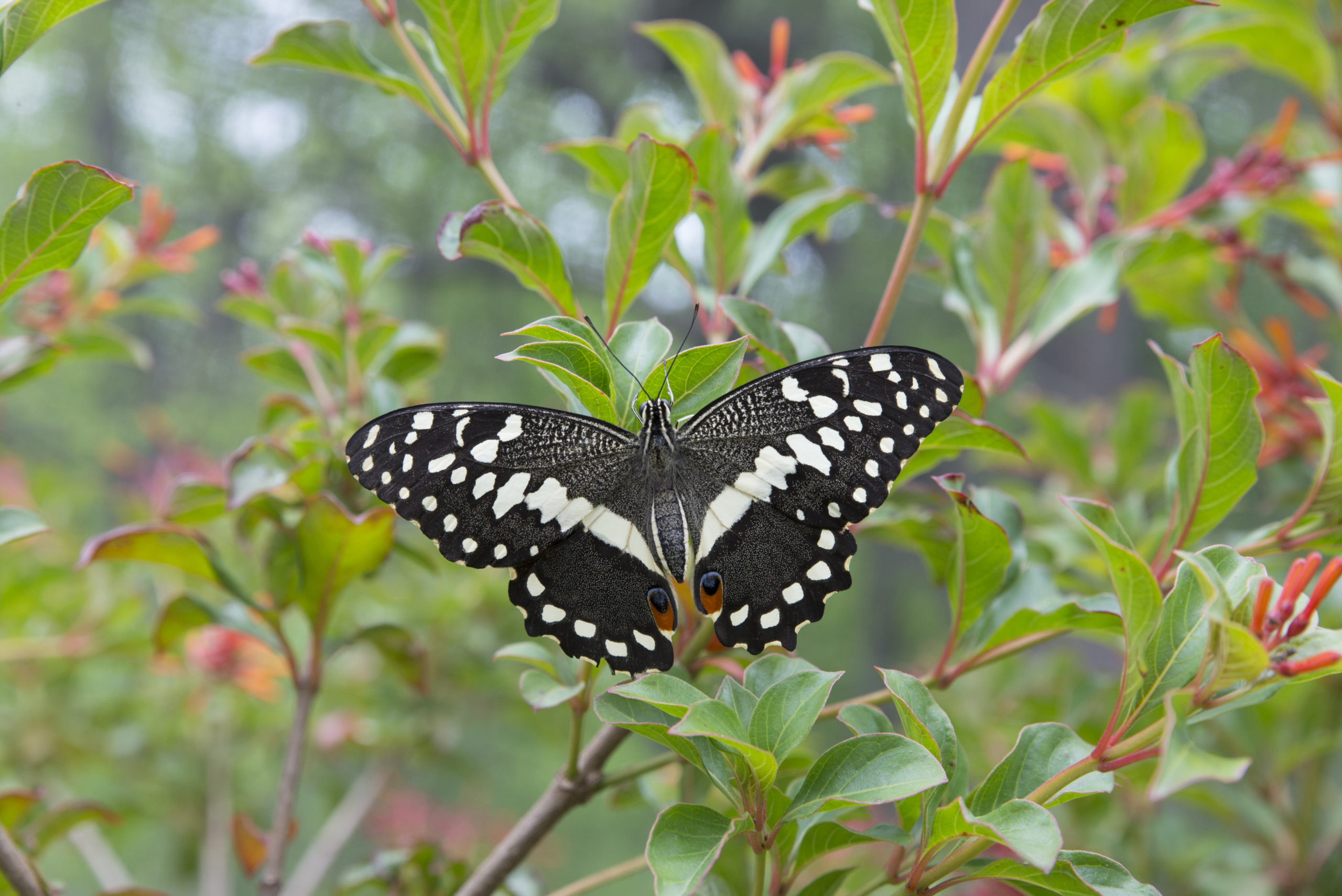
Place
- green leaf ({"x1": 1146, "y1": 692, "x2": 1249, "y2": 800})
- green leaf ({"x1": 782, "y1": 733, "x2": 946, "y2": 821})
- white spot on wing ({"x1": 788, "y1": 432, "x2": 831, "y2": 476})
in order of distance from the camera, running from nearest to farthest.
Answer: green leaf ({"x1": 1146, "y1": 692, "x2": 1249, "y2": 800}) → green leaf ({"x1": 782, "y1": 733, "x2": 946, "y2": 821}) → white spot on wing ({"x1": 788, "y1": 432, "x2": 831, "y2": 476})

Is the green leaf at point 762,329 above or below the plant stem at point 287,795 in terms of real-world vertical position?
above

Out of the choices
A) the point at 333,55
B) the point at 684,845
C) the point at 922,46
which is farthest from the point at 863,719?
the point at 333,55

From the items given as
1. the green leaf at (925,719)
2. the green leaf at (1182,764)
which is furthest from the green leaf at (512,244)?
the green leaf at (1182,764)

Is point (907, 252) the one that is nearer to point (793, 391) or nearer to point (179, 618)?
point (793, 391)

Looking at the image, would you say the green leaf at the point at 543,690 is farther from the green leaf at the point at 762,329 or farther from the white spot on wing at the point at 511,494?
the green leaf at the point at 762,329

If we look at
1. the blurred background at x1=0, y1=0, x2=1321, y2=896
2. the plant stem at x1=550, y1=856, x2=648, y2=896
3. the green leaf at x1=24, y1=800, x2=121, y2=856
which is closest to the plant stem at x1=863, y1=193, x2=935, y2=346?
the plant stem at x1=550, y1=856, x2=648, y2=896

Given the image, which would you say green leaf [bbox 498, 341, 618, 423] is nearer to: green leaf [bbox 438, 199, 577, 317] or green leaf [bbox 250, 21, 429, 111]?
green leaf [bbox 438, 199, 577, 317]
